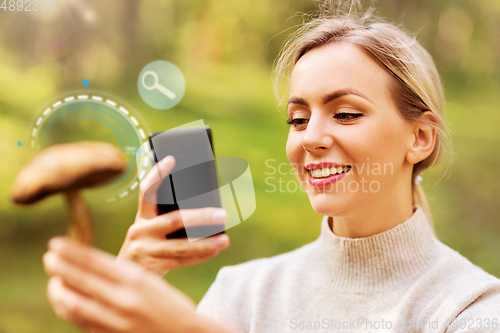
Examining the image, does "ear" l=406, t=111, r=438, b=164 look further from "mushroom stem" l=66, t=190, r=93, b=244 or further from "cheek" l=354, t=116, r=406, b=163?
"mushroom stem" l=66, t=190, r=93, b=244

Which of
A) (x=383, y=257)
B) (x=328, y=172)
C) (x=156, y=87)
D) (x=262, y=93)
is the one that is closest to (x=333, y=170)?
(x=328, y=172)

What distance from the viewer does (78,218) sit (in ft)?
1.45

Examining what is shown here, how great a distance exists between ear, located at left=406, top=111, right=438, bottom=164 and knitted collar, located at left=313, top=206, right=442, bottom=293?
5.3 inches

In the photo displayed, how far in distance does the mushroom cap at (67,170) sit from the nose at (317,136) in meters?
0.39

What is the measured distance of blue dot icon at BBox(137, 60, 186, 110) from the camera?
5.94 feet

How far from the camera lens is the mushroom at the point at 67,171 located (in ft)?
1.32

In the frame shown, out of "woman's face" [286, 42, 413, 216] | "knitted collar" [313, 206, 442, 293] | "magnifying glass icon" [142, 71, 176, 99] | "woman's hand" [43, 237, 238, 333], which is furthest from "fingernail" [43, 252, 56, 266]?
"magnifying glass icon" [142, 71, 176, 99]

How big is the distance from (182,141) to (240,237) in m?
1.52

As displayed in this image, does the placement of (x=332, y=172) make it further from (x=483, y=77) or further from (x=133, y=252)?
(x=483, y=77)

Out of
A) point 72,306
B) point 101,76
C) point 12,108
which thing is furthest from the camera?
point 101,76

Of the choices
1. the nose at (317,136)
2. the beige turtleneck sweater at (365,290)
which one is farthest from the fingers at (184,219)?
the beige turtleneck sweater at (365,290)

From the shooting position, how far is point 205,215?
20.2 inches

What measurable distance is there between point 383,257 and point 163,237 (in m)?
0.49

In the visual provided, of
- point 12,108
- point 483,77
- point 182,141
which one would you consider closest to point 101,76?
point 12,108
